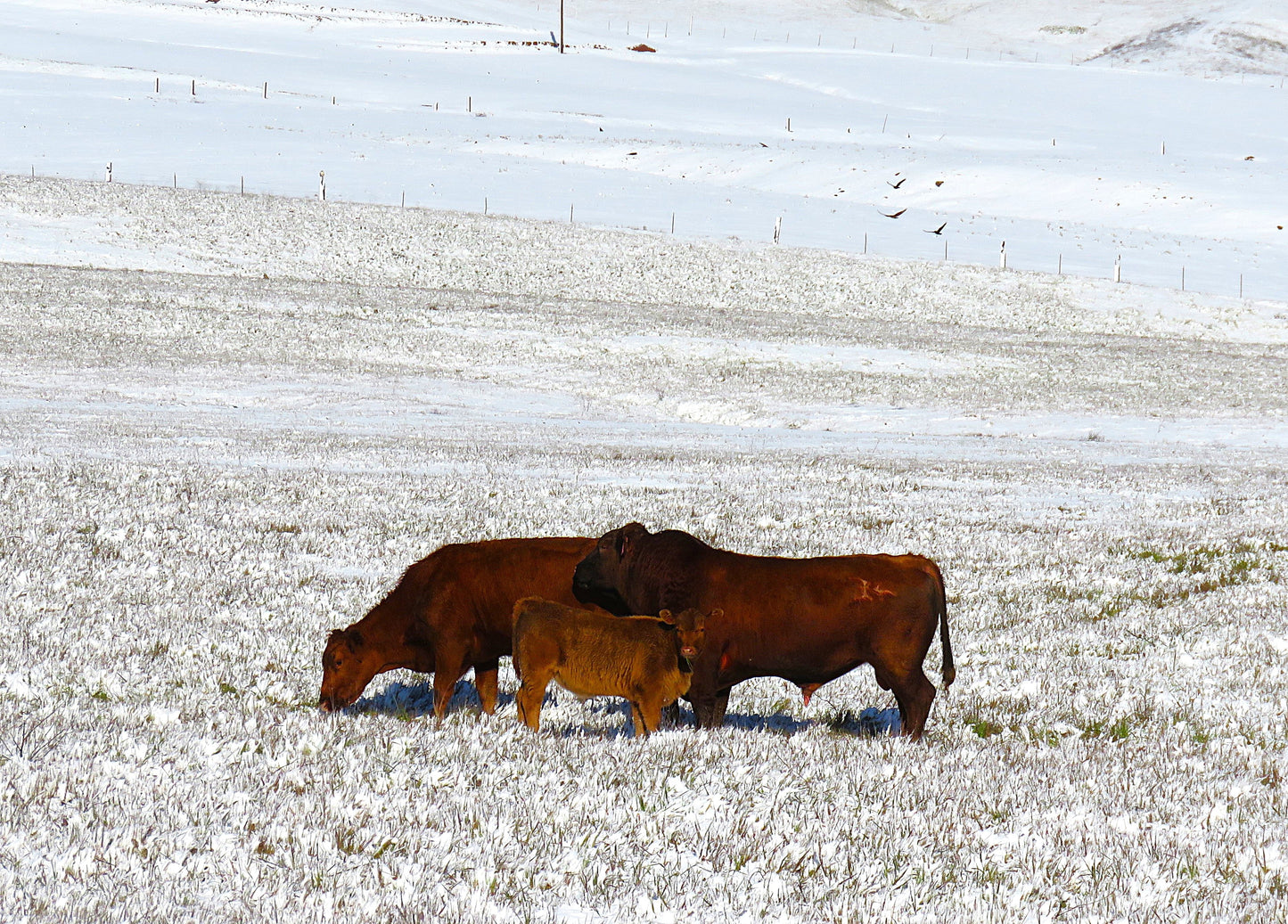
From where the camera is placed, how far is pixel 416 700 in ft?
32.5

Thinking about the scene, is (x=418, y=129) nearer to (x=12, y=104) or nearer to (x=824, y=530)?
(x=12, y=104)

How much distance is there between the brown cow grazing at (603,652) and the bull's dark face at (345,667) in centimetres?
128

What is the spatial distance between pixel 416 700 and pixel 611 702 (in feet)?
5.09

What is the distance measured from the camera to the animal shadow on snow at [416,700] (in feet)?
30.7

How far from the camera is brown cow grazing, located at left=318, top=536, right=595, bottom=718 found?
28.9 feet

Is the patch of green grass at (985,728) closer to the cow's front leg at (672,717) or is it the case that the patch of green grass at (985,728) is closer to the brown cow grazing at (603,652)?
Result: the cow's front leg at (672,717)

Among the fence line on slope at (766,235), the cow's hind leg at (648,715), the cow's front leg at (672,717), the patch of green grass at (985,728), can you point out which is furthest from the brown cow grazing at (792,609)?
the fence line on slope at (766,235)

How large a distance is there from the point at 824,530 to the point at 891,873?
11503mm

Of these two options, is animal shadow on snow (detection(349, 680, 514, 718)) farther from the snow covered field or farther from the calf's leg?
the calf's leg

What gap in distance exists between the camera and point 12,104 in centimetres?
8800

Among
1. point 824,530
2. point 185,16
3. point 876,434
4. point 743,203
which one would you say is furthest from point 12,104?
point 824,530

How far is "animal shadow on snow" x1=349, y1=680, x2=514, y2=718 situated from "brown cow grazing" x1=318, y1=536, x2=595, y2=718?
1.40 ft

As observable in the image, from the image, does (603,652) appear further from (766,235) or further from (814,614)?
(766,235)

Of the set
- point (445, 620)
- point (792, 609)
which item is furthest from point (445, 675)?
point (792, 609)
